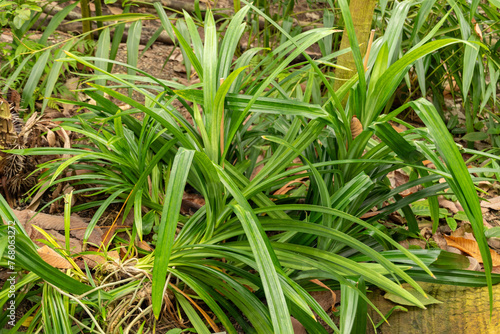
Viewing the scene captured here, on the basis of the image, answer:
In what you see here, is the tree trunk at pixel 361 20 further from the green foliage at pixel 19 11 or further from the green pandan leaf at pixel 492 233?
the green foliage at pixel 19 11

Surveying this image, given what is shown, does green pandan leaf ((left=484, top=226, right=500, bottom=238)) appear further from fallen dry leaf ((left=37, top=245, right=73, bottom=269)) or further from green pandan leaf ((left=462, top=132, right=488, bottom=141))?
fallen dry leaf ((left=37, top=245, right=73, bottom=269))

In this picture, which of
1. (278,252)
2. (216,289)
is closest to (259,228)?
(278,252)

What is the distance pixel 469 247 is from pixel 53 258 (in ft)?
3.57

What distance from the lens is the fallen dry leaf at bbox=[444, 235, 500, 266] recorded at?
3.90 ft

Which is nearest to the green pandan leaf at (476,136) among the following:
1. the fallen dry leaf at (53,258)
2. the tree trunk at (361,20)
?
the tree trunk at (361,20)

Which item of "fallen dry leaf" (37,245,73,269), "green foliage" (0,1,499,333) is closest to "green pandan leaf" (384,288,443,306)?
"green foliage" (0,1,499,333)

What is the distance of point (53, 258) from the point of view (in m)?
0.87

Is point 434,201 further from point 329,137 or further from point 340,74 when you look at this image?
point 340,74

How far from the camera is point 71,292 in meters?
0.82

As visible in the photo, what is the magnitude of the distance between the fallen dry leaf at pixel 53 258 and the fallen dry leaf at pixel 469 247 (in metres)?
1.03

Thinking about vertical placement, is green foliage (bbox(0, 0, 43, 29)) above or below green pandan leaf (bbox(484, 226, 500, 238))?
above

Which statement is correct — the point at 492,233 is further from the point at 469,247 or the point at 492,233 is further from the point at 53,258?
the point at 53,258

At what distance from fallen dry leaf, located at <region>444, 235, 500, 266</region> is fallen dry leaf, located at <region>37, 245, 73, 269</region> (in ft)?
3.38

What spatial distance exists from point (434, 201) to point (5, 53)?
1479mm
